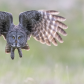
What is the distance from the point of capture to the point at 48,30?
23.3 ft

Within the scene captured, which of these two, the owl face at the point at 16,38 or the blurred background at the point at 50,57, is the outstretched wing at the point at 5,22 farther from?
the blurred background at the point at 50,57

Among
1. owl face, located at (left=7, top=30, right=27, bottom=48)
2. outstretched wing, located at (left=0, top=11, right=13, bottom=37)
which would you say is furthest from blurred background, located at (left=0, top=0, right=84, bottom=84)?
outstretched wing, located at (left=0, top=11, right=13, bottom=37)

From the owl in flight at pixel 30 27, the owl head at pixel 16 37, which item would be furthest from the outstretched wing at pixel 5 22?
the owl head at pixel 16 37

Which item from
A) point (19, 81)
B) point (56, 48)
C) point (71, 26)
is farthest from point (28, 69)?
point (71, 26)

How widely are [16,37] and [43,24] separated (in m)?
0.74

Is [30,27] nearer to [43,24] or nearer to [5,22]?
[43,24]

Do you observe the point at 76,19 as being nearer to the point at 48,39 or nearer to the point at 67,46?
the point at 67,46

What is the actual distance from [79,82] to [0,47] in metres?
3.85

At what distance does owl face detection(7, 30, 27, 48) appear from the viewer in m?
6.62

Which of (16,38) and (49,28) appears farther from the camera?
(49,28)

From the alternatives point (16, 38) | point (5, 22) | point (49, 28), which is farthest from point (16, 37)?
point (49, 28)

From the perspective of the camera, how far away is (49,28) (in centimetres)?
Answer: 705

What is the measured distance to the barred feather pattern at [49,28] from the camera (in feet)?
22.2

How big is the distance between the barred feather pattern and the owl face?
45 centimetres
